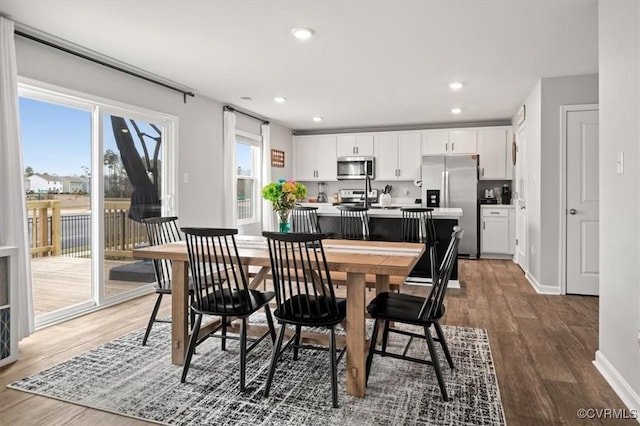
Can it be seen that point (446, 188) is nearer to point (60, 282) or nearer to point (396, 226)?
point (396, 226)

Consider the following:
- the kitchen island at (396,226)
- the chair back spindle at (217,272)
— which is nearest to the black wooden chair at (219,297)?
the chair back spindle at (217,272)

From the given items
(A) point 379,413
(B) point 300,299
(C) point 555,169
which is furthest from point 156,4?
(C) point 555,169

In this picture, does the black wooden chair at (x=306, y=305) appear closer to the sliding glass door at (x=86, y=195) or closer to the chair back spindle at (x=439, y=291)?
the chair back spindle at (x=439, y=291)

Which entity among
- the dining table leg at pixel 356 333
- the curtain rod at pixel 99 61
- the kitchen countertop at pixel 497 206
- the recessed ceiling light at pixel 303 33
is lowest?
the dining table leg at pixel 356 333

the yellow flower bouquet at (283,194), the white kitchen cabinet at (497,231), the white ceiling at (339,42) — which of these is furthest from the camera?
the white kitchen cabinet at (497,231)

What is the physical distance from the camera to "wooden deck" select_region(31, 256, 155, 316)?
A: 11.7 feet

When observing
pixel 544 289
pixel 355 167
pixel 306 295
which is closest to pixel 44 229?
pixel 306 295

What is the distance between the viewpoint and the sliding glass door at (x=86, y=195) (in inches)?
138

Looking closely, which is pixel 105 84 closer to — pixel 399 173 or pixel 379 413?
pixel 379 413

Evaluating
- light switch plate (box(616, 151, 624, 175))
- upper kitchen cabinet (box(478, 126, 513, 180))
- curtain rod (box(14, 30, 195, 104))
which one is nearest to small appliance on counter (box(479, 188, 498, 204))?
upper kitchen cabinet (box(478, 126, 513, 180))

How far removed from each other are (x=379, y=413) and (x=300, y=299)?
72cm

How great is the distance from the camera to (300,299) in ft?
7.66

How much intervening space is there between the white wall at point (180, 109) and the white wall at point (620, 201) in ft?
13.4

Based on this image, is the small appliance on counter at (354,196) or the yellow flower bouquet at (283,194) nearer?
the yellow flower bouquet at (283,194)
